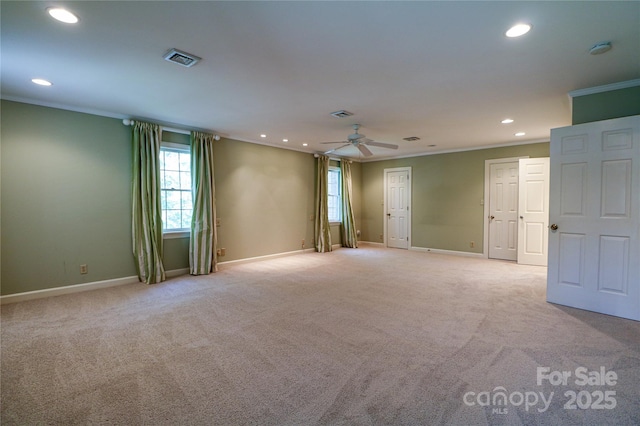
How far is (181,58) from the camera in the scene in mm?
2711

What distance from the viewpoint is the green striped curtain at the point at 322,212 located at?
7.67m

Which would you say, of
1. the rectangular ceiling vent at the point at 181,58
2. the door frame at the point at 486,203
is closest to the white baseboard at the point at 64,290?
the rectangular ceiling vent at the point at 181,58

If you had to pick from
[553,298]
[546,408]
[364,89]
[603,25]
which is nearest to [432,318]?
[546,408]

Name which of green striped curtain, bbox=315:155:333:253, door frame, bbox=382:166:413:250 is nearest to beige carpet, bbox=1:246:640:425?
green striped curtain, bbox=315:155:333:253

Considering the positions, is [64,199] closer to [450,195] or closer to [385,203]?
[385,203]

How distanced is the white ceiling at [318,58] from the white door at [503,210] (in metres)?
2.07

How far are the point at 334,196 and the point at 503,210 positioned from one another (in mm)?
4174

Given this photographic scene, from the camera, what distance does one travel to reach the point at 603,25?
222 centimetres

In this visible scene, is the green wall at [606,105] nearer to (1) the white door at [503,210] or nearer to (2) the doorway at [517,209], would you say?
(2) the doorway at [517,209]

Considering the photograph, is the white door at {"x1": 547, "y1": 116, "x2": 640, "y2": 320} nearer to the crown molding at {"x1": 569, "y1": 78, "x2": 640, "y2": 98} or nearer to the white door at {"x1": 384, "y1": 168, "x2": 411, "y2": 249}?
the crown molding at {"x1": 569, "y1": 78, "x2": 640, "y2": 98}

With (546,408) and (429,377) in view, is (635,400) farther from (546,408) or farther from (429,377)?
(429,377)

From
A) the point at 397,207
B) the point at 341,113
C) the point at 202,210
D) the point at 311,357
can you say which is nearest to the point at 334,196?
the point at 397,207

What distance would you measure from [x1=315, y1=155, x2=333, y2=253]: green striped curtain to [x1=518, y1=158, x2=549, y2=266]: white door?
428cm

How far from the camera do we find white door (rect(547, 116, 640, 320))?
3.19 metres
